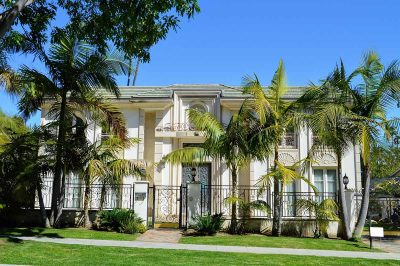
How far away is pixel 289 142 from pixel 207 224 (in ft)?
26.6

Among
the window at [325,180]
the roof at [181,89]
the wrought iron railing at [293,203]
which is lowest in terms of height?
the wrought iron railing at [293,203]

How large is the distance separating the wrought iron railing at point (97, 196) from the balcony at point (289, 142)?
8.08 m

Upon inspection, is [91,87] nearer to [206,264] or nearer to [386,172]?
[206,264]

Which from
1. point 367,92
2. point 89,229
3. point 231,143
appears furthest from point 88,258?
point 367,92

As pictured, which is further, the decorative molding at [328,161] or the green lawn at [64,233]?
the decorative molding at [328,161]

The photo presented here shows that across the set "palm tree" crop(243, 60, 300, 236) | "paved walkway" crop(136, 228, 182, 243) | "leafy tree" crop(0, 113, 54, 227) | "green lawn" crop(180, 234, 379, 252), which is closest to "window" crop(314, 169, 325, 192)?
"palm tree" crop(243, 60, 300, 236)

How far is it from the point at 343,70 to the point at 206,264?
971cm

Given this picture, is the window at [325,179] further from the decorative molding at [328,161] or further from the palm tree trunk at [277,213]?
the palm tree trunk at [277,213]

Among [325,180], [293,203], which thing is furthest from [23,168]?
[325,180]

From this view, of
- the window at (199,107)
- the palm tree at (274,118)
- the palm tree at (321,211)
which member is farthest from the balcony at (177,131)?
the palm tree at (321,211)

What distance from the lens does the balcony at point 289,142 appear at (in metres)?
21.7

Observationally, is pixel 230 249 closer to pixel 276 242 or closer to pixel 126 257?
pixel 276 242

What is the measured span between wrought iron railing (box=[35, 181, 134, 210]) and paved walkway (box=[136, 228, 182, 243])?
1.68 metres

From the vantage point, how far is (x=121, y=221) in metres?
15.5
